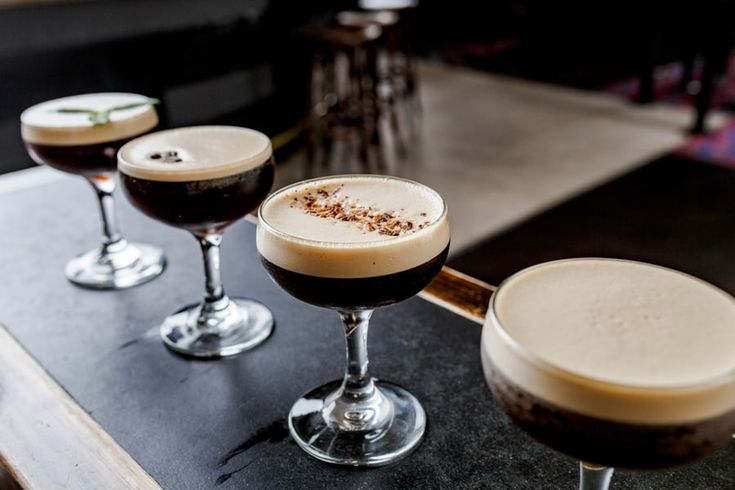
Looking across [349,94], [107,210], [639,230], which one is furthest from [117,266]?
[349,94]

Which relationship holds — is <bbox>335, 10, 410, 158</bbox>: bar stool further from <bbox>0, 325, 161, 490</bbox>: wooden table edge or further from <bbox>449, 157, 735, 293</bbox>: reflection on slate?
<bbox>0, 325, 161, 490</bbox>: wooden table edge

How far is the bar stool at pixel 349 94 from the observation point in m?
4.42

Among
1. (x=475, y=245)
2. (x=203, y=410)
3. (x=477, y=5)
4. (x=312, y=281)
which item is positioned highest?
(x=312, y=281)

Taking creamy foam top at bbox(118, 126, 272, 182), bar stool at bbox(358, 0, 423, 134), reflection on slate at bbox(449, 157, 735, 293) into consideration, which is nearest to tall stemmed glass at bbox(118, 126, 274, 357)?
creamy foam top at bbox(118, 126, 272, 182)

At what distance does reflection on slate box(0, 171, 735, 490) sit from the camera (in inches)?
35.5

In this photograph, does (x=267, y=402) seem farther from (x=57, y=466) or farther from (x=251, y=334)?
(x=57, y=466)

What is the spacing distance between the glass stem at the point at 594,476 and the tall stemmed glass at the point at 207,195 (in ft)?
2.05

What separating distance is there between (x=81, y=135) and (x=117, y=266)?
0.28 m

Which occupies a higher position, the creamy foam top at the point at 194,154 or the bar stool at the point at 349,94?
the creamy foam top at the point at 194,154

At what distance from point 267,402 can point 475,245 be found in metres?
2.96

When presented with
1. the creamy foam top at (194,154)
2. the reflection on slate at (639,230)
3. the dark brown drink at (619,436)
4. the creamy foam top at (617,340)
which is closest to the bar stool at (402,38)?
the reflection on slate at (639,230)

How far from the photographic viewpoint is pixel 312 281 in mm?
880

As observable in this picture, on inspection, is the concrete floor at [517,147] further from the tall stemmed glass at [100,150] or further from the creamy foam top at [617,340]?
the creamy foam top at [617,340]

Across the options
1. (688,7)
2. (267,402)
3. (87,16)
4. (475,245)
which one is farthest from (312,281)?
(688,7)
